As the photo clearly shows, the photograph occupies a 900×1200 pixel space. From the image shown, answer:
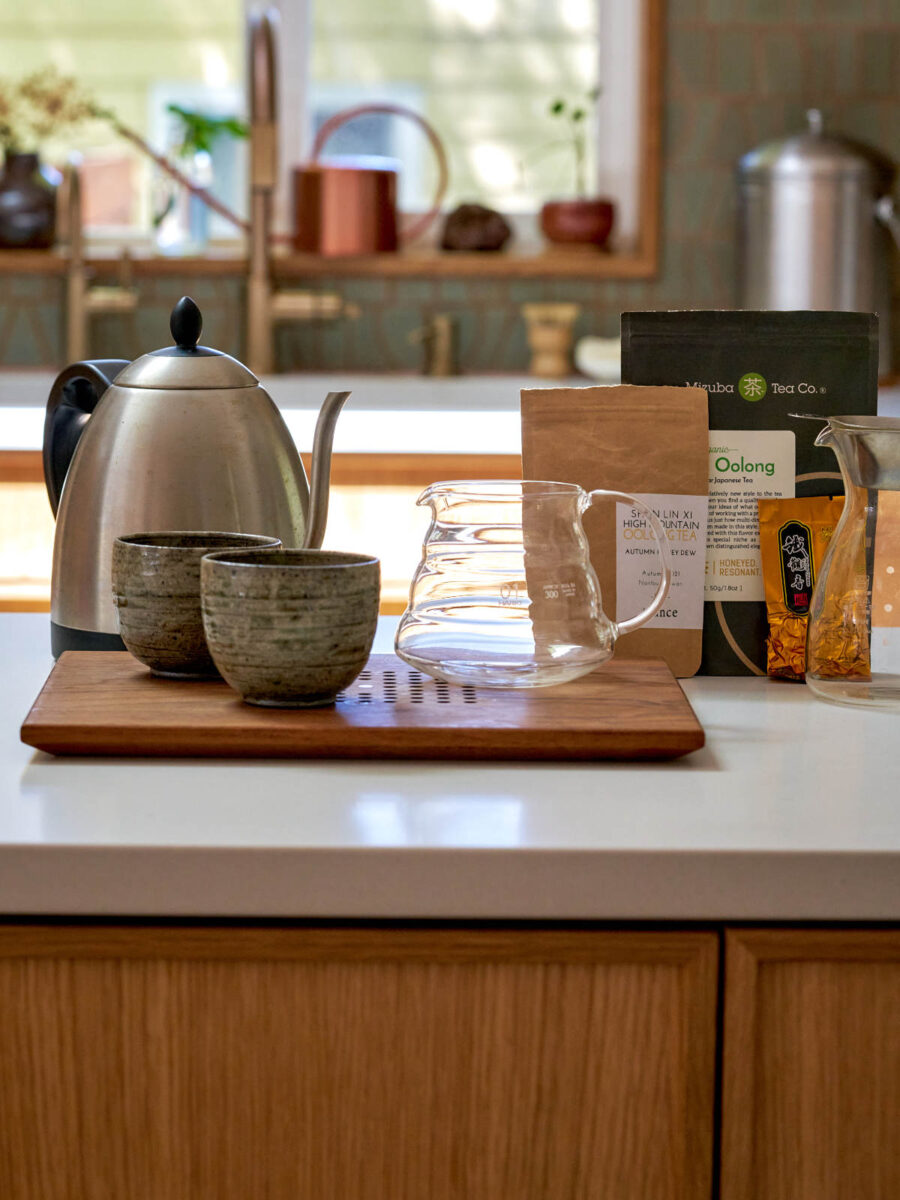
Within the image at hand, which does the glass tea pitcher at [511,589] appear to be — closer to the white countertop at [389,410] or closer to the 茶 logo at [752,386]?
the 茶 logo at [752,386]

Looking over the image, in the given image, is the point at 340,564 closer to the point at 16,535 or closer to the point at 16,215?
the point at 16,535

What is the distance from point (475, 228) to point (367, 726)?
2.76m

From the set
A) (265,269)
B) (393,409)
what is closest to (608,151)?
(265,269)

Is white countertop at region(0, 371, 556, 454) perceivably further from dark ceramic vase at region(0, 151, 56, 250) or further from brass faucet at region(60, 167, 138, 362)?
dark ceramic vase at region(0, 151, 56, 250)

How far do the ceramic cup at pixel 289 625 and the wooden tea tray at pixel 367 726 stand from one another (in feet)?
0.06

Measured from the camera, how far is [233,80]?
3432 mm

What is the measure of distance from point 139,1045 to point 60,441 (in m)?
0.50

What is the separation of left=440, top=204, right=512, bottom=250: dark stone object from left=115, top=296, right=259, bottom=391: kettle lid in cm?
246

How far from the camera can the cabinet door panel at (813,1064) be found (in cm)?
65

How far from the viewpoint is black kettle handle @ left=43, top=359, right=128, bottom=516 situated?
3.33 feet

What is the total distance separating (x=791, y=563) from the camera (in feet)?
3.11

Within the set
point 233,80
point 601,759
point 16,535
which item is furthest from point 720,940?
point 233,80

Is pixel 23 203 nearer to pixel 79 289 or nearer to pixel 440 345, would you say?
pixel 79 289

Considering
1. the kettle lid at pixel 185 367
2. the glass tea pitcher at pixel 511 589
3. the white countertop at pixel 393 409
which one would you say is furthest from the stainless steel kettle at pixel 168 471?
the white countertop at pixel 393 409
